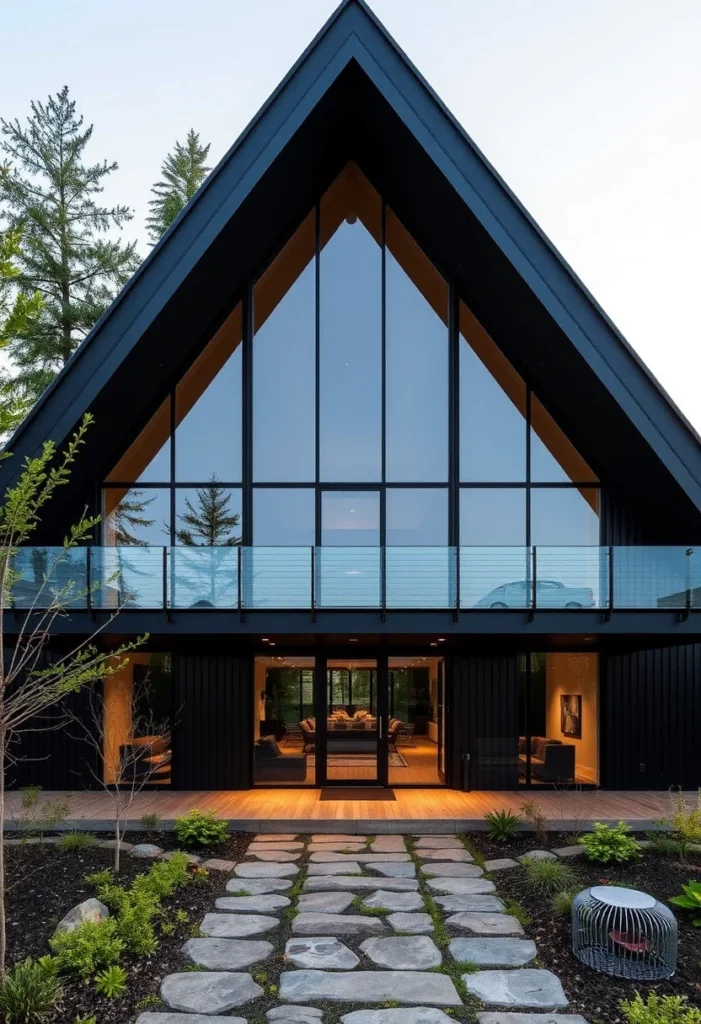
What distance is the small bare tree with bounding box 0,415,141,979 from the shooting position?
18.0 ft

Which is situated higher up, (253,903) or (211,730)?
(211,730)

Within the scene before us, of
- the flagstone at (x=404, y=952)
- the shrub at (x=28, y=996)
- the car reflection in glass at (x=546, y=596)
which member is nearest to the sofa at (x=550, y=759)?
the car reflection in glass at (x=546, y=596)

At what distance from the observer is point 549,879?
7598mm

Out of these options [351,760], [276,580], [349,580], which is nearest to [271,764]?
[351,760]

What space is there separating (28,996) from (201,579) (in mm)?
6315

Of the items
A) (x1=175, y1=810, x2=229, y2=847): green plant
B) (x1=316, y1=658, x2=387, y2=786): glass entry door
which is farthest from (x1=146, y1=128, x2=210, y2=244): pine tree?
(x1=175, y1=810, x2=229, y2=847): green plant

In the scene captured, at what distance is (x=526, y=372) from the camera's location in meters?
13.0

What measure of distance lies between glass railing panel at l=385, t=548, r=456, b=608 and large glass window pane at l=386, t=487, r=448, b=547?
5.96ft

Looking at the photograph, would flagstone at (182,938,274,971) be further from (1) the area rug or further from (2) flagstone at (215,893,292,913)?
(1) the area rug

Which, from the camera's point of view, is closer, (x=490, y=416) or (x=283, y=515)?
(x=283, y=515)

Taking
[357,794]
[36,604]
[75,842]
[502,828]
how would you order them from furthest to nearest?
[357,794] < [36,604] < [502,828] < [75,842]

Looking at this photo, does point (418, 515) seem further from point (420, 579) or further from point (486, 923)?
point (486, 923)

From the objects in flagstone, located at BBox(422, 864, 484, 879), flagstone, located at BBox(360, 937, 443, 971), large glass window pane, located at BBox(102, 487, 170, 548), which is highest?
large glass window pane, located at BBox(102, 487, 170, 548)

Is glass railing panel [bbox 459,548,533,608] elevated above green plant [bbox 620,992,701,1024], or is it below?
above
